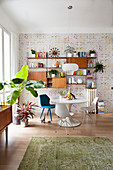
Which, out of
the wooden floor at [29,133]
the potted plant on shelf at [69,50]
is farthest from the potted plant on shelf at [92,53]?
the wooden floor at [29,133]

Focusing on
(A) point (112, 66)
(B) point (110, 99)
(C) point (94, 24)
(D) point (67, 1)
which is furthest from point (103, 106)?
(D) point (67, 1)

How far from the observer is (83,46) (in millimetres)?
6035

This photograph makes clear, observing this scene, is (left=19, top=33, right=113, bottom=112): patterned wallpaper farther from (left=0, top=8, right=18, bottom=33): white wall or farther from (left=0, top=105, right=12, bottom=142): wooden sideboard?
(left=0, top=105, right=12, bottom=142): wooden sideboard

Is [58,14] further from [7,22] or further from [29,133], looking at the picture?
[29,133]

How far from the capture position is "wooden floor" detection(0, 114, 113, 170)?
100.0 inches

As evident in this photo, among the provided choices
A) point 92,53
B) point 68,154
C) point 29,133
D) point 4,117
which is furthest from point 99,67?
point 4,117

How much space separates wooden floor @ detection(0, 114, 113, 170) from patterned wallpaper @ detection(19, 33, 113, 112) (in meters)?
1.51

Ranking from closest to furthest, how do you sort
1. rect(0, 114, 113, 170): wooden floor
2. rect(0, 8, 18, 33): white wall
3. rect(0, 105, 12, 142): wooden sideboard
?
rect(0, 114, 113, 170): wooden floor
rect(0, 105, 12, 142): wooden sideboard
rect(0, 8, 18, 33): white wall

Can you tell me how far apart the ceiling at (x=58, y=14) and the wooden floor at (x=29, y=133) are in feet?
11.2

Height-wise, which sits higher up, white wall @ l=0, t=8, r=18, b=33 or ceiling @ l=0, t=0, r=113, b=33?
ceiling @ l=0, t=0, r=113, b=33

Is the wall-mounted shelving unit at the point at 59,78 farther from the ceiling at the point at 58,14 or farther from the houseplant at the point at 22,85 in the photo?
the houseplant at the point at 22,85

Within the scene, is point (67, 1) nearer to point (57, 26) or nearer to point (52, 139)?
point (57, 26)

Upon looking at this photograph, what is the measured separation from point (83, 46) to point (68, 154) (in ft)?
14.7

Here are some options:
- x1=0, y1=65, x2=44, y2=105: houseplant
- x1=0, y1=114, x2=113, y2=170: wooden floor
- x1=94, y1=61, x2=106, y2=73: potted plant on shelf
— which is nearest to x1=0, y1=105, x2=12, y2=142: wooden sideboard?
x1=0, y1=65, x2=44, y2=105: houseplant
